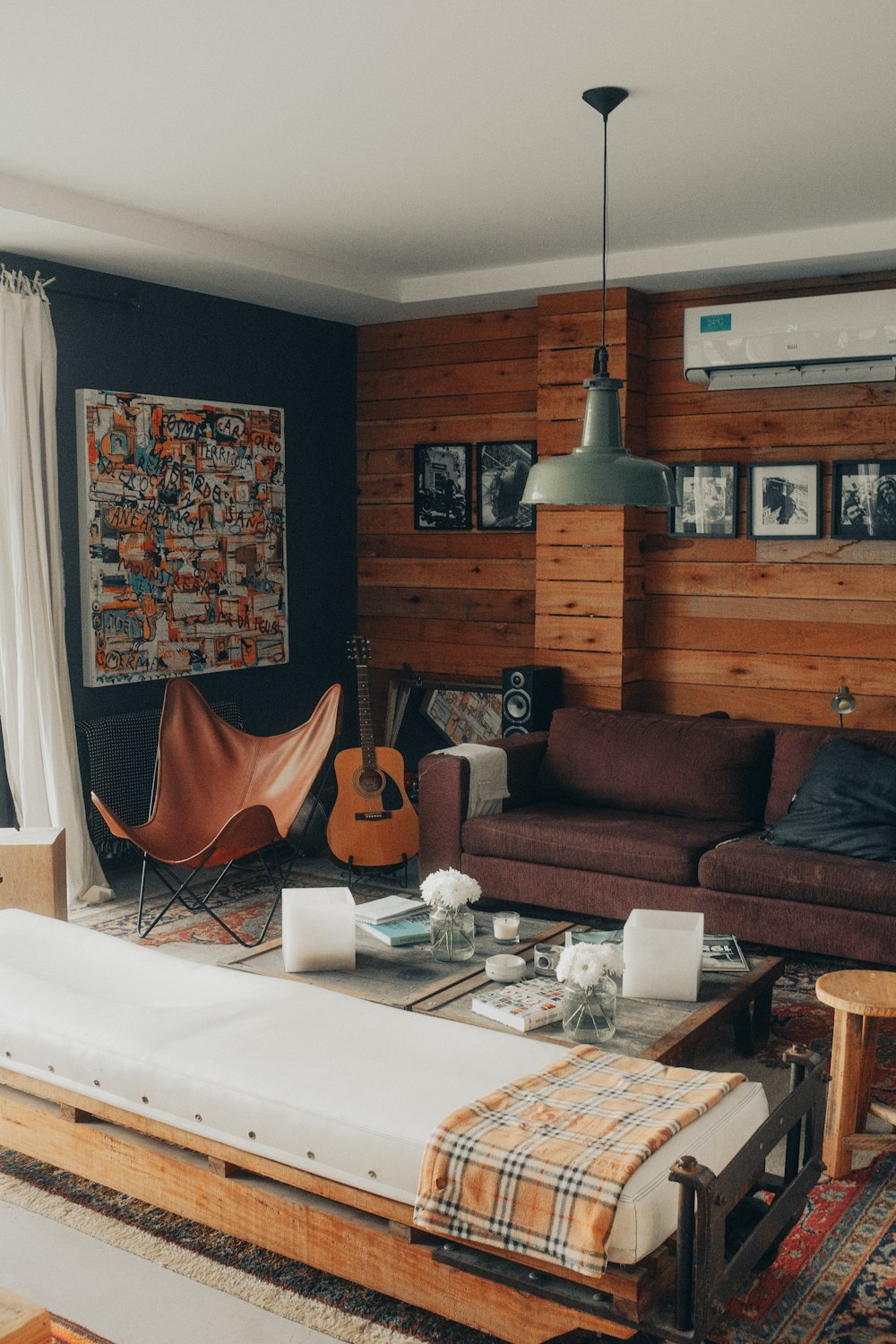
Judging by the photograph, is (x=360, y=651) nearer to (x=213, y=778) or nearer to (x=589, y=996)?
(x=213, y=778)

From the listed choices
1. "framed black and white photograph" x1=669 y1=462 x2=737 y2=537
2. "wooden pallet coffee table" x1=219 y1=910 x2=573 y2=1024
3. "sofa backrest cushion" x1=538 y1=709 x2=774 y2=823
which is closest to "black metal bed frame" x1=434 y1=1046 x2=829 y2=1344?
"wooden pallet coffee table" x1=219 y1=910 x2=573 y2=1024

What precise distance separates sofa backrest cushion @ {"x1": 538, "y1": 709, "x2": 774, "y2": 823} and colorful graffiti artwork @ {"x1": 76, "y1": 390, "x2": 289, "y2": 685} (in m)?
1.61

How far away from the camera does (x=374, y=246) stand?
5.11 meters

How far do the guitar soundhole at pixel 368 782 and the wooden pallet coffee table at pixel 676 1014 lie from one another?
190 centimetres

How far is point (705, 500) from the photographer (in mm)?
5469

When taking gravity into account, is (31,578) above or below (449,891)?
above

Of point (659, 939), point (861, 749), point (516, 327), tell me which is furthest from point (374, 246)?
point (659, 939)

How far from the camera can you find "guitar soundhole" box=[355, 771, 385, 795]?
5234 millimetres

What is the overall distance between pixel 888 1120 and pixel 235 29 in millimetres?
2899

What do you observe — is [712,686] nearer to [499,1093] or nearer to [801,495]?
[801,495]

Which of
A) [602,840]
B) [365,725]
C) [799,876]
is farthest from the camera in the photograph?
[365,725]

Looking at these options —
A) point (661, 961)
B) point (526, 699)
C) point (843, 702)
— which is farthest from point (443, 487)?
point (661, 961)

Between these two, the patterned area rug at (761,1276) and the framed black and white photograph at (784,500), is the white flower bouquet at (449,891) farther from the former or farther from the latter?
the framed black and white photograph at (784,500)

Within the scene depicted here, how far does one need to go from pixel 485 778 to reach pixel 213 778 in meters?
1.09
